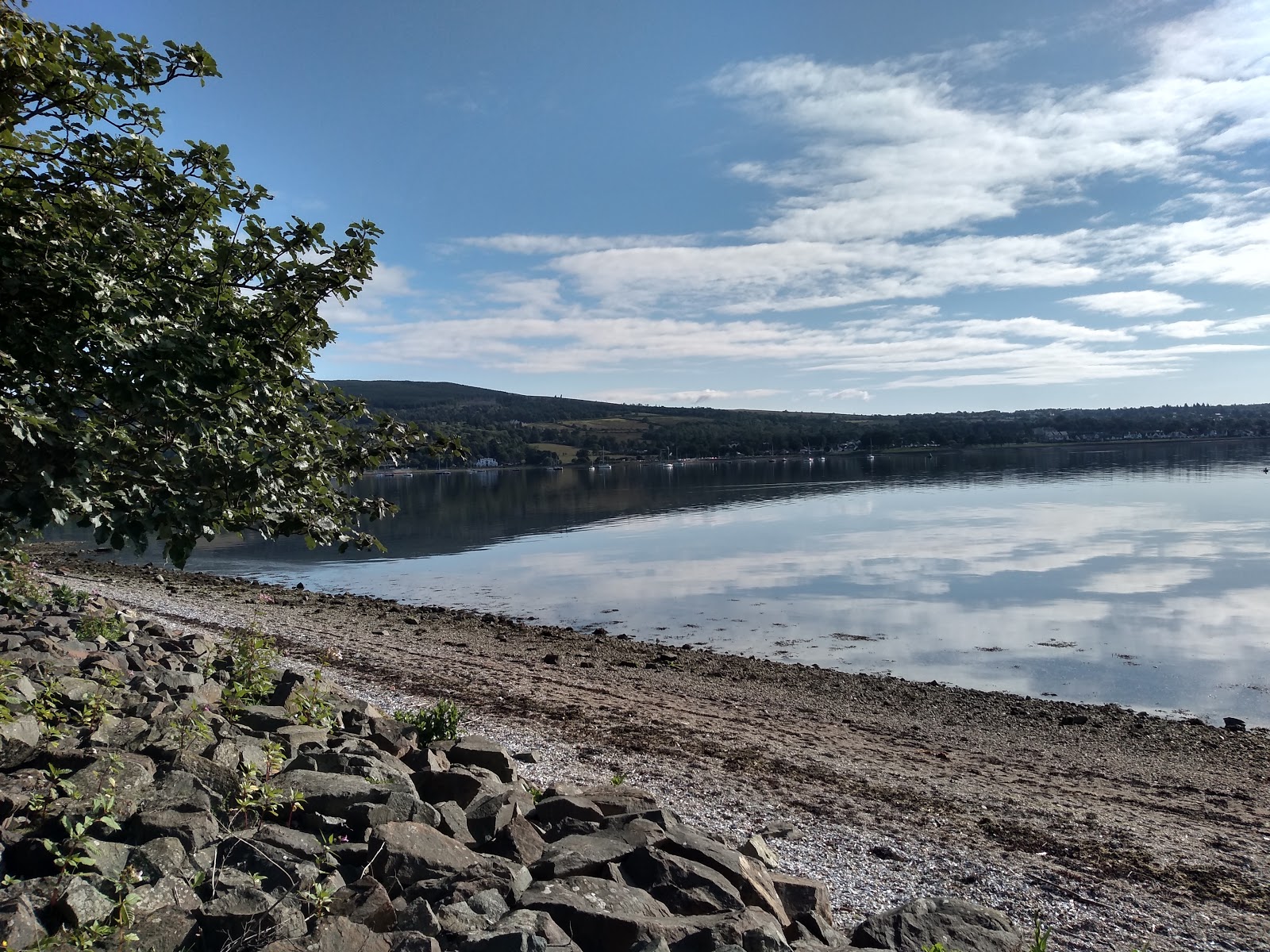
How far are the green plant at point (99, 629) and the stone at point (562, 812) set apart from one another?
22.4 feet

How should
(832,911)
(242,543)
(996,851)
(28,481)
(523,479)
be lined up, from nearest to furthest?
1. (28,481)
2. (832,911)
3. (996,851)
4. (242,543)
5. (523,479)

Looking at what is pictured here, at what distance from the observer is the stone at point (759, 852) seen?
6702 millimetres

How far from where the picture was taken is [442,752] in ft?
26.3

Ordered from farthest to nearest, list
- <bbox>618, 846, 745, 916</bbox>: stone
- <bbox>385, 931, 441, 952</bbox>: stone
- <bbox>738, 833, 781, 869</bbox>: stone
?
<bbox>738, 833, 781, 869</bbox>: stone → <bbox>618, 846, 745, 916</bbox>: stone → <bbox>385, 931, 441, 952</bbox>: stone

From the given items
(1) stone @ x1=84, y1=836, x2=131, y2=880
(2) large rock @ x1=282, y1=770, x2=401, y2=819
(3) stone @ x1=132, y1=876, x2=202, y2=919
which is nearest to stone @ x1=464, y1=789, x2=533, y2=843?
(2) large rock @ x1=282, y1=770, x2=401, y2=819

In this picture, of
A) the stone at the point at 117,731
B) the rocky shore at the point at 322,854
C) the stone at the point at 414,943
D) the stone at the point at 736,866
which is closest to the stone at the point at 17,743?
the rocky shore at the point at 322,854

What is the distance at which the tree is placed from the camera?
4.51 metres

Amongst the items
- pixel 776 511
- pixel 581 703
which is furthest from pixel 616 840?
pixel 776 511

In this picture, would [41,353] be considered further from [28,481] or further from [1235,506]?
[1235,506]

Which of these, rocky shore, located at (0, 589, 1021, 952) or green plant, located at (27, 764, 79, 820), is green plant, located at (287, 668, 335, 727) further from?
green plant, located at (27, 764, 79, 820)

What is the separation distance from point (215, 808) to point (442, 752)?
10.1ft

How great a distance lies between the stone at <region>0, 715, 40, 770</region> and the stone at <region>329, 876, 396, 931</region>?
226 centimetres

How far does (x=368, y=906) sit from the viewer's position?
4.38 metres

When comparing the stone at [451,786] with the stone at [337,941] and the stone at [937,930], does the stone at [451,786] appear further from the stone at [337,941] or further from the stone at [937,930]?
the stone at [937,930]
